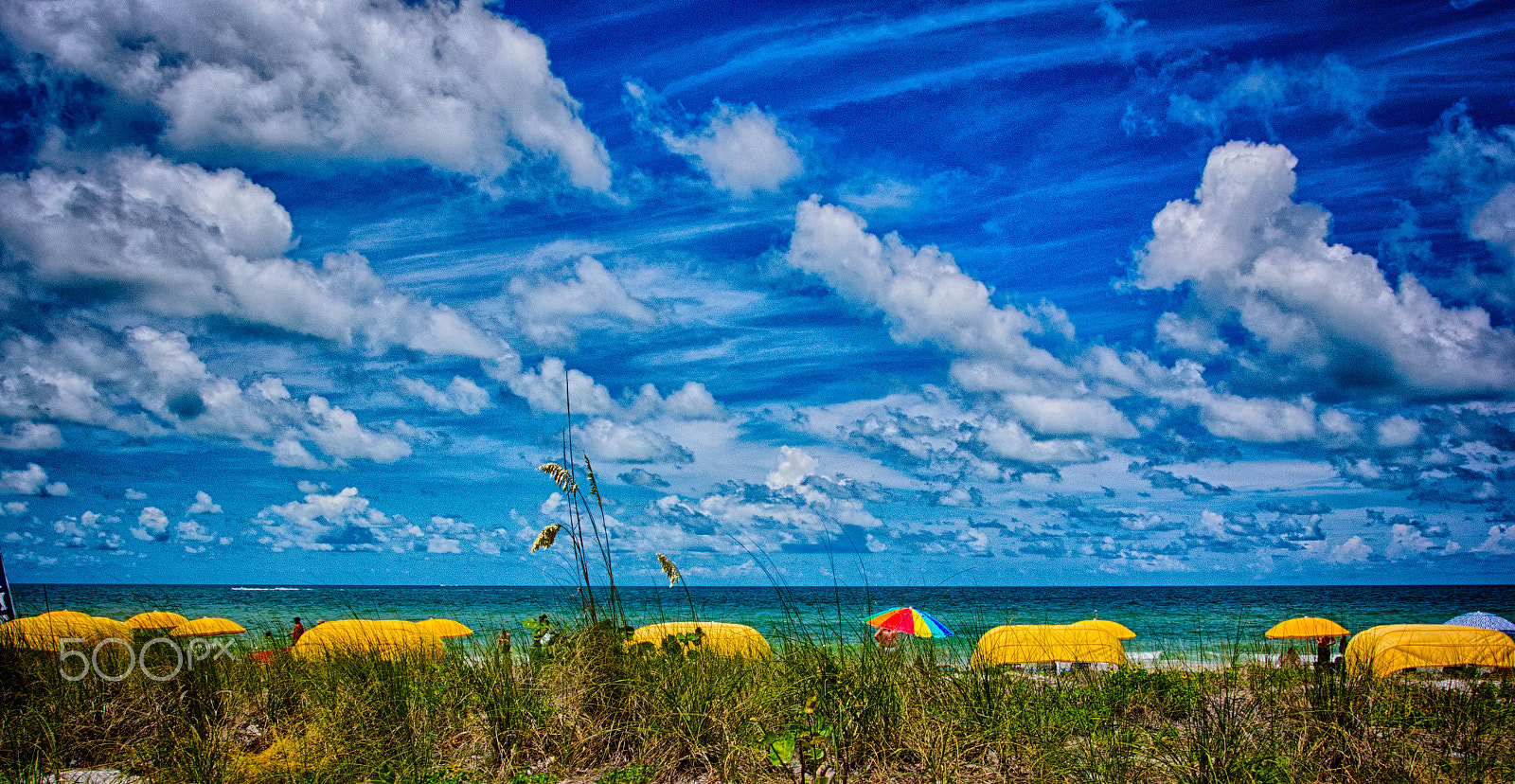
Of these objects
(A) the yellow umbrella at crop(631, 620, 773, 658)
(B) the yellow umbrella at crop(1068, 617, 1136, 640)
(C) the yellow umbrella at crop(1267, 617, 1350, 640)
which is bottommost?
(C) the yellow umbrella at crop(1267, 617, 1350, 640)

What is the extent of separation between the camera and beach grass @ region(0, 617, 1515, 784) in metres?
3.70

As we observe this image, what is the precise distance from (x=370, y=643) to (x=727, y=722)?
2.92 meters

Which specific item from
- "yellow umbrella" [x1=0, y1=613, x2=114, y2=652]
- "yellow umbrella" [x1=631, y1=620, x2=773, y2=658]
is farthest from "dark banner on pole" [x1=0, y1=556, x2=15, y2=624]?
"yellow umbrella" [x1=631, y1=620, x2=773, y2=658]

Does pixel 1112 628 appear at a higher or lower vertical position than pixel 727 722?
lower

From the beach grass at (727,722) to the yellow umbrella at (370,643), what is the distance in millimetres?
237

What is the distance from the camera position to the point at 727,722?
166 inches

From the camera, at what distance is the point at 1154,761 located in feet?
12.2

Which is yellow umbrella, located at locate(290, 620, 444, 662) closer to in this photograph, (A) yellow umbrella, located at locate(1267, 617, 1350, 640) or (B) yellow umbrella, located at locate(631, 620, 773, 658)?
(B) yellow umbrella, located at locate(631, 620, 773, 658)

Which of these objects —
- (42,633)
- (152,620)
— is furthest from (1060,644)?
(152,620)

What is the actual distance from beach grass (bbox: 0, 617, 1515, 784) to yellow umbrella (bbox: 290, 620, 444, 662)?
24 centimetres

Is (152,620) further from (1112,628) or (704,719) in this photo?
(1112,628)

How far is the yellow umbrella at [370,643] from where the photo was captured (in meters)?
5.52

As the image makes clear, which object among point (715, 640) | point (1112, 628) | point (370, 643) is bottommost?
point (1112, 628)

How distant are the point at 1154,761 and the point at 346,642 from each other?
213 inches
